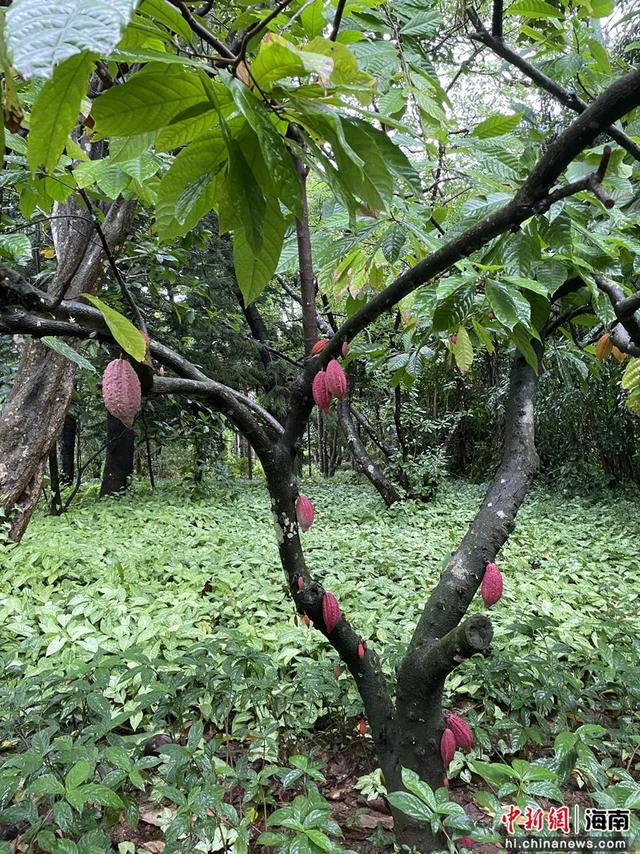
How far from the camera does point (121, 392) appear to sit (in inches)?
30.6

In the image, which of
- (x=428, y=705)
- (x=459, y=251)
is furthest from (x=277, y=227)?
(x=428, y=705)

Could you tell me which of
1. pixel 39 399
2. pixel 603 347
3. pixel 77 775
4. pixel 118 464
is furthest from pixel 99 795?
pixel 118 464

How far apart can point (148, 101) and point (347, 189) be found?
0.19 m

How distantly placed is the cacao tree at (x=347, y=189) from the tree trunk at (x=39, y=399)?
199cm

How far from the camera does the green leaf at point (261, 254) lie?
55 cm

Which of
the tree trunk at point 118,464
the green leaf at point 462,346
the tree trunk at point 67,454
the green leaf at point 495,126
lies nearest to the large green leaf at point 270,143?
the green leaf at point 495,126

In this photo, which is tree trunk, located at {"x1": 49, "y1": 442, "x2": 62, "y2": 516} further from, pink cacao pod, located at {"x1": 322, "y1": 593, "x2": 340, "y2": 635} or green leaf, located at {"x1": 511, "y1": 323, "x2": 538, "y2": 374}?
green leaf, located at {"x1": 511, "y1": 323, "x2": 538, "y2": 374}

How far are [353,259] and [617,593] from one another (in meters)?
2.38

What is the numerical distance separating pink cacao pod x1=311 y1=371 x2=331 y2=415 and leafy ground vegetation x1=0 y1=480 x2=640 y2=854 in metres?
0.74

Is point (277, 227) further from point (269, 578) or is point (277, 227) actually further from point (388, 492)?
point (388, 492)

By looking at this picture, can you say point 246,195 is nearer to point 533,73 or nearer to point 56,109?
point 56,109

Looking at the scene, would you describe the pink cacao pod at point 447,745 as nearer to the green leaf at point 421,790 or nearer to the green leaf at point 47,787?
the green leaf at point 421,790

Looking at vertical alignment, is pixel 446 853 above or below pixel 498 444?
below

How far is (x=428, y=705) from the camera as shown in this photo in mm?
1282
